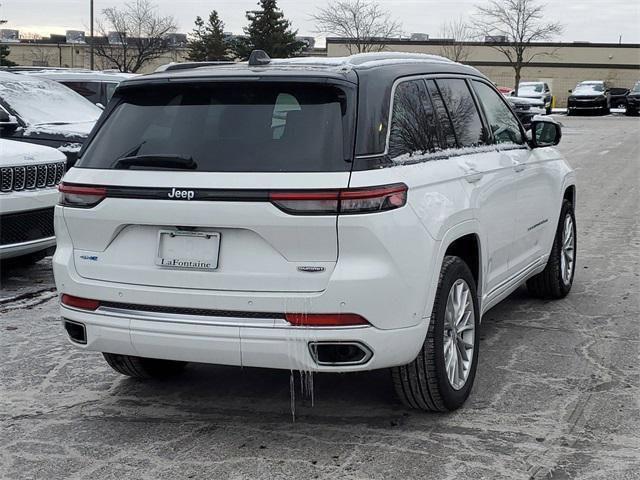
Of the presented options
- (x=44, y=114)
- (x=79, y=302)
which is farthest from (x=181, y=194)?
(x=44, y=114)

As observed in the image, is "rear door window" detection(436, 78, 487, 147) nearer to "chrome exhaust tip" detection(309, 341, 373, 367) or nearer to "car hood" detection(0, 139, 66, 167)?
"chrome exhaust tip" detection(309, 341, 373, 367)

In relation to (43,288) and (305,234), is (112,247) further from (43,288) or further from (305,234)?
(43,288)

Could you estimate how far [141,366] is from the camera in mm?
4871

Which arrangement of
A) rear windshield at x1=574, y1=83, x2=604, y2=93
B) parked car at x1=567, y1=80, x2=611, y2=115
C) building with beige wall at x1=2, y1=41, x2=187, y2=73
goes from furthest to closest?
1. building with beige wall at x1=2, y1=41, x2=187, y2=73
2. rear windshield at x1=574, y1=83, x2=604, y2=93
3. parked car at x1=567, y1=80, x2=611, y2=115

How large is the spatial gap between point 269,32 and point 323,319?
5360 cm

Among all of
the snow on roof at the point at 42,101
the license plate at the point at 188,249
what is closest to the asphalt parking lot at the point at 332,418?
the license plate at the point at 188,249

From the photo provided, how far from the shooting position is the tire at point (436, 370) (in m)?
4.15

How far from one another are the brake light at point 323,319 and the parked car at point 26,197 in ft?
13.5

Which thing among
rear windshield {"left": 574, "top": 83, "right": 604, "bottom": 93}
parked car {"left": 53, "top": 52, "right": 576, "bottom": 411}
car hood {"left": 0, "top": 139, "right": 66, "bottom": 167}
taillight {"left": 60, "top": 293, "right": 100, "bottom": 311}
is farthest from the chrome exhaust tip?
rear windshield {"left": 574, "top": 83, "right": 604, "bottom": 93}

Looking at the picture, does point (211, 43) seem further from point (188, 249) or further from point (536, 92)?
point (188, 249)

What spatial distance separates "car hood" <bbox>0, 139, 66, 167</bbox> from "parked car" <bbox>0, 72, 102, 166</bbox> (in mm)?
1343

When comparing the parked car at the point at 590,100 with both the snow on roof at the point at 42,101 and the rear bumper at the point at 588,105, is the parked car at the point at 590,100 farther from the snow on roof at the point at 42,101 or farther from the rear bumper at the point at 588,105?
the snow on roof at the point at 42,101

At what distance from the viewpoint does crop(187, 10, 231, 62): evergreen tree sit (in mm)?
64625

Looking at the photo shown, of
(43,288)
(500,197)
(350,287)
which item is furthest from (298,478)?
(43,288)
